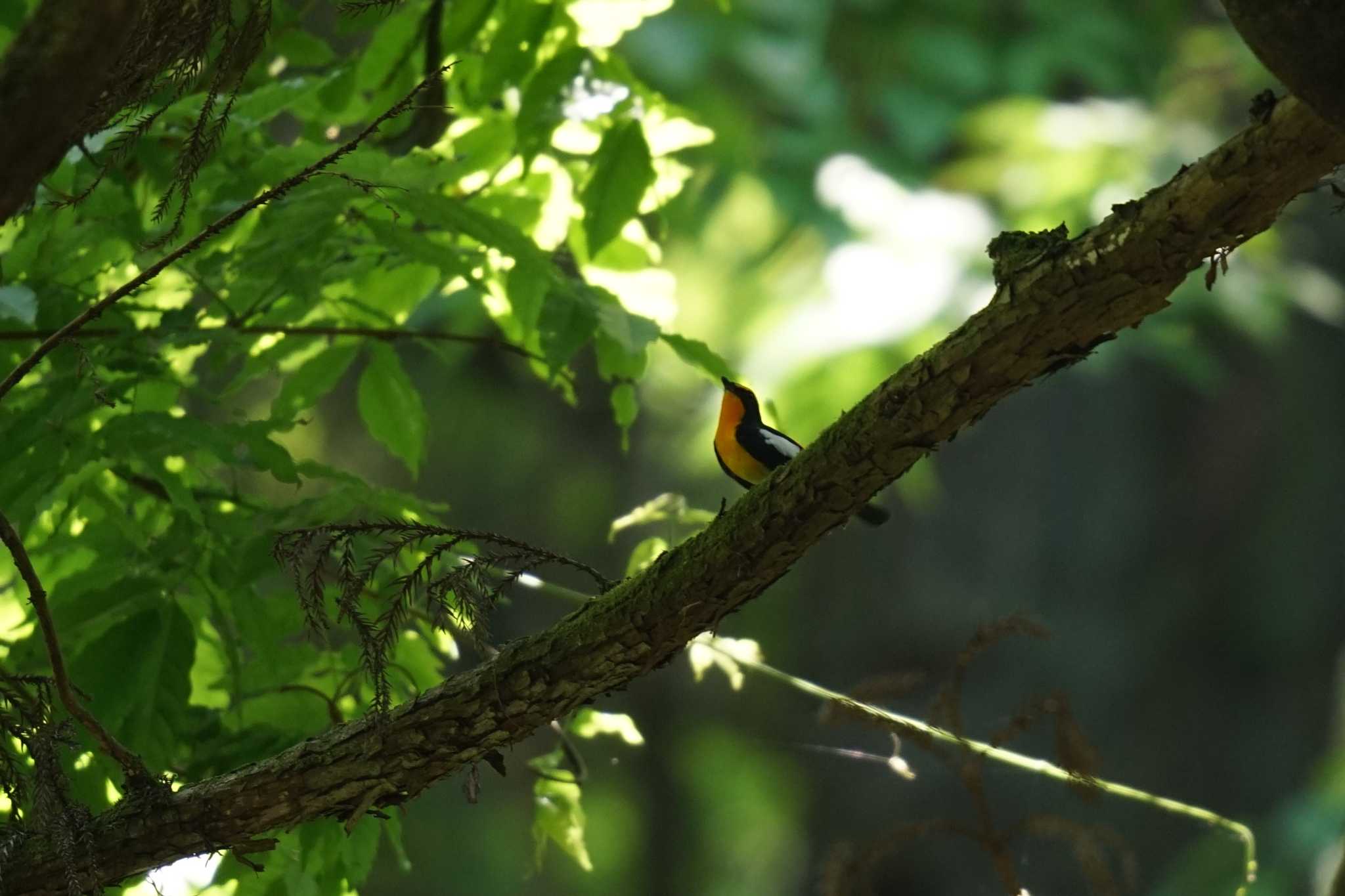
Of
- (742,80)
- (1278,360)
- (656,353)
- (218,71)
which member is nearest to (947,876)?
(656,353)

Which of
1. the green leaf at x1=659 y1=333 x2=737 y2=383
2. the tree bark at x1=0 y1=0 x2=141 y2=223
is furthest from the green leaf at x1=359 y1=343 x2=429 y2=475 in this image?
the tree bark at x1=0 y1=0 x2=141 y2=223

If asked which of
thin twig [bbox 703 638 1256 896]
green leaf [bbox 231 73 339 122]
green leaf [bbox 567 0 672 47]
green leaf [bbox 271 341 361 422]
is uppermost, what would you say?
green leaf [bbox 231 73 339 122]

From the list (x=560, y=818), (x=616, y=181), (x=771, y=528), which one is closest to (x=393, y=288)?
(x=616, y=181)

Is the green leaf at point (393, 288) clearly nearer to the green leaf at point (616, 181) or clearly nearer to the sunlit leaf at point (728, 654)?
→ the green leaf at point (616, 181)

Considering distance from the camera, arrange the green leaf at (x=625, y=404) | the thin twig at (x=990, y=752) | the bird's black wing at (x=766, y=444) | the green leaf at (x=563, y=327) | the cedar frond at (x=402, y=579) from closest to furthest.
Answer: the cedar frond at (x=402, y=579) < the thin twig at (x=990, y=752) < the green leaf at (x=563, y=327) < the green leaf at (x=625, y=404) < the bird's black wing at (x=766, y=444)

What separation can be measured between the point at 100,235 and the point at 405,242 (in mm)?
787

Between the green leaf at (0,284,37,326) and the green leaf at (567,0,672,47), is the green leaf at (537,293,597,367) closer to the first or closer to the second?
the green leaf at (567,0,672,47)

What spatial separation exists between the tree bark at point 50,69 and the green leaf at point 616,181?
176 centimetres

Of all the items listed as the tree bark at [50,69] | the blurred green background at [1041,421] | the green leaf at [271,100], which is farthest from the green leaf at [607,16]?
the blurred green background at [1041,421]

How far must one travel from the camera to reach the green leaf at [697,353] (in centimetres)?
286

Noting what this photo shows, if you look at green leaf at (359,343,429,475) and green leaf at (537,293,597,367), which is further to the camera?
green leaf at (359,343,429,475)

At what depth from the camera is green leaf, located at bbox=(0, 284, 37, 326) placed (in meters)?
2.27

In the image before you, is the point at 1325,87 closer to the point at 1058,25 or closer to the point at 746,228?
the point at 1058,25

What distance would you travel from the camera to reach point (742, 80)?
9273 mm
